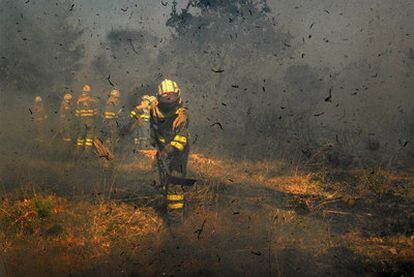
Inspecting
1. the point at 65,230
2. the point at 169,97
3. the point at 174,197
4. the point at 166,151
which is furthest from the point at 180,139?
Result: the point at 65,230

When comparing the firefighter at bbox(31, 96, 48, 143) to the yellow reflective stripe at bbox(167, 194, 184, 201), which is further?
the firefighter at bbox(31, 96, 48, 143)

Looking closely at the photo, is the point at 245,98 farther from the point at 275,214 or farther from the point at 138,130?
the point at 275,214

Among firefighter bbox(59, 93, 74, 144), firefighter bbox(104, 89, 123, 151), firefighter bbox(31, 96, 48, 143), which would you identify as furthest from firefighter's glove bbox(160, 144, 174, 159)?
firefighter bbox(31, 96, 48, 143)

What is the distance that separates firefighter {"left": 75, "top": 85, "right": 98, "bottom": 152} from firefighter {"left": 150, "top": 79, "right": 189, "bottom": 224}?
5240 mm

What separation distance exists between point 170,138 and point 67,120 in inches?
298

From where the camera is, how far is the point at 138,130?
1362 centimetres

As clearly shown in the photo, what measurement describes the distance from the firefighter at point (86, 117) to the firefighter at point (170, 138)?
5.24 m

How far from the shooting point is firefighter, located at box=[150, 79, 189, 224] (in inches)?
243

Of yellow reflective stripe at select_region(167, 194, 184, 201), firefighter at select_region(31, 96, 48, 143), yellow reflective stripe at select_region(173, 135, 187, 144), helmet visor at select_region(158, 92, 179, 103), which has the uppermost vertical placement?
helmet visor at select_region(158, 92, 179, 103)

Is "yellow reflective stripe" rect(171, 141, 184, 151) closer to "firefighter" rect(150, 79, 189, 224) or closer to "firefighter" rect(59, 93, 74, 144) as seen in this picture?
"firefighter" rect(150, 79, 189, 224)

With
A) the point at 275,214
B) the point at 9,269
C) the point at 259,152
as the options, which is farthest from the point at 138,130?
the point at 9,269

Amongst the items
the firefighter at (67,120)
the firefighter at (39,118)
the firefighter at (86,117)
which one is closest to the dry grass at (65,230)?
the firefighter at (86,117)

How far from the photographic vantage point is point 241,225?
631 cm

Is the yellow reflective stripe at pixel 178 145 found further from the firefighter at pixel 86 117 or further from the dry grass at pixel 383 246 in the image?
the firefighter at pixel 86 117
